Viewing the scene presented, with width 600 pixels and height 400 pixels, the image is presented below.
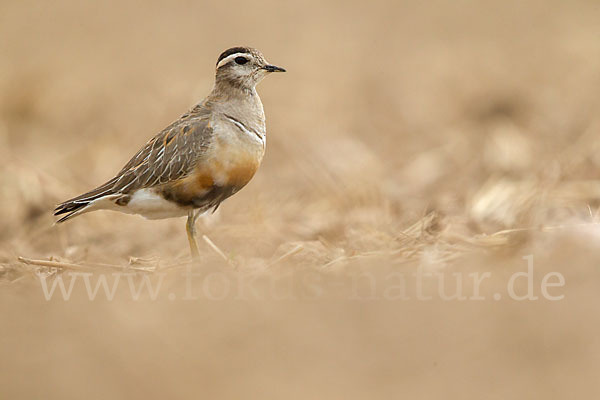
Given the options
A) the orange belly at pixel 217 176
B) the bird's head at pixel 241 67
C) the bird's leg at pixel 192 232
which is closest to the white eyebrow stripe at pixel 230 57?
the bird's head at pixel 241 67

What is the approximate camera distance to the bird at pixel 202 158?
18.0ft

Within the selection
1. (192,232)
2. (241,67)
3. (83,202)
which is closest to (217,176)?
(192,232)

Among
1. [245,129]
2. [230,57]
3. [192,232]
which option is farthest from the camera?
[192,232]

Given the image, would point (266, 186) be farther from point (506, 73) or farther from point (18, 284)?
point (506, 73)

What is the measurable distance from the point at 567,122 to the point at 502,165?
2182 mm

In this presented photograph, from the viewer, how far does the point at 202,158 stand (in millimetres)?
5473

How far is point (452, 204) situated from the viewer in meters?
7.57

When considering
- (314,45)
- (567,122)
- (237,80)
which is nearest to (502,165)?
(567,122)

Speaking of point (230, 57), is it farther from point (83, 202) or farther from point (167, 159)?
point (83, 202)

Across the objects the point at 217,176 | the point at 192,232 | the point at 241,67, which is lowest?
the point at 192,232

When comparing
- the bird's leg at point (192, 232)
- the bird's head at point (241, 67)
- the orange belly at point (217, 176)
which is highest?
the bird's head at point (241, 67)

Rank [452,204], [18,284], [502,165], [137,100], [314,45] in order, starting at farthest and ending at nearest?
[314,45] → [137,100] → [502,165] → [452,204] → [18,284]

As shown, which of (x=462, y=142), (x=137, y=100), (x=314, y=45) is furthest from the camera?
(x=314, y=45)

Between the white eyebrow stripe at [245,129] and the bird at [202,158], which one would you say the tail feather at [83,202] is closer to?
the bird at [202,158]
